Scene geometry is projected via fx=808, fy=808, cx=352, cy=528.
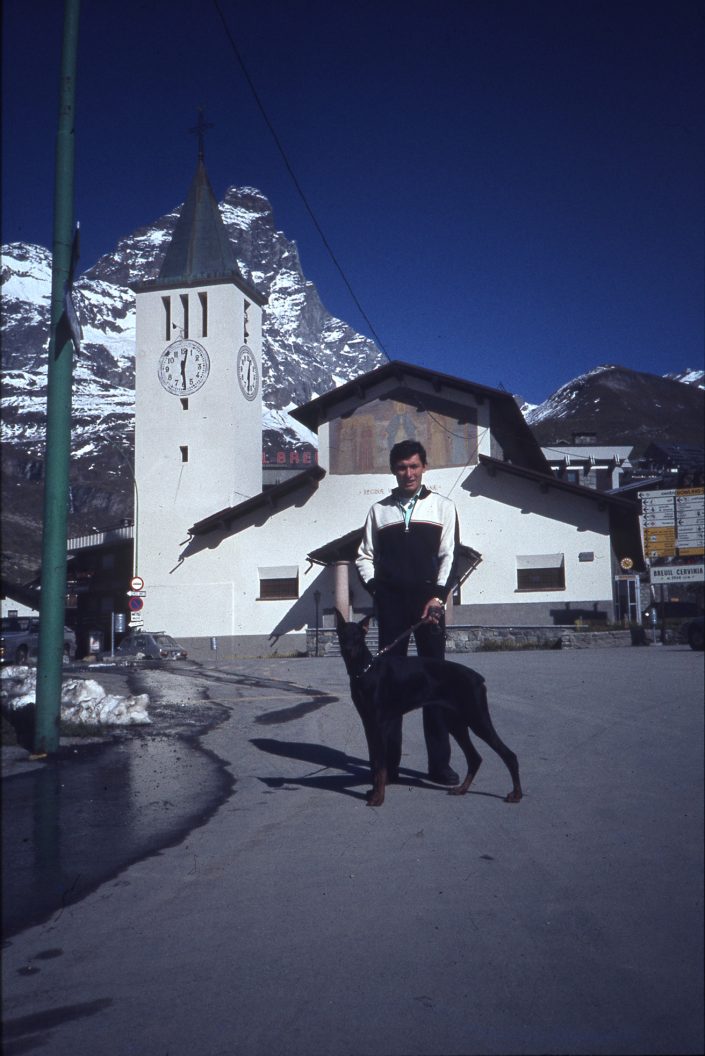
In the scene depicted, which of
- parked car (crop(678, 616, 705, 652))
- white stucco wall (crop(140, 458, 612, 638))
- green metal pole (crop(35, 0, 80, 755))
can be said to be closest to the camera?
green metal pole (crop(35, 0, 80, 755))

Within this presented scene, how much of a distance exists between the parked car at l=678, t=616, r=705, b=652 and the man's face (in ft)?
4.38

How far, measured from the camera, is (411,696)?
2613 mm

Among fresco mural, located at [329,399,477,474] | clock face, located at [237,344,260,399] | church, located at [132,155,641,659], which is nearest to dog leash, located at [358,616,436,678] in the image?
church, located at [132,155,641,659]

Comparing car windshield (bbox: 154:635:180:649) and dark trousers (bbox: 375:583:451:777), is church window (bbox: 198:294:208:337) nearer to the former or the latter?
car windshield (bbox: 154:635:180:649)

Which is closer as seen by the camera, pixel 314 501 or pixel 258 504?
pixel 314 501

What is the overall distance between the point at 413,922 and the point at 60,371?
129 centimetres

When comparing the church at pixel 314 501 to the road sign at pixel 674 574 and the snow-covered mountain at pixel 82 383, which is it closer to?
the road sign at pixel 674 574

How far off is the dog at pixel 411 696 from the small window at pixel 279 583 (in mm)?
18549

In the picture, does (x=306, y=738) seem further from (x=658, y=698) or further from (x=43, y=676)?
(x=43, y=676)

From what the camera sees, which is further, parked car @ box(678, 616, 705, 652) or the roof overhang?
the roof overhang

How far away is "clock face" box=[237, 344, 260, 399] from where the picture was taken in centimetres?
2206

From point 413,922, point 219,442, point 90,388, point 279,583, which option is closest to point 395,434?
point 279,583

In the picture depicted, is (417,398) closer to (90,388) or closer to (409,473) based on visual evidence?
(409,473)

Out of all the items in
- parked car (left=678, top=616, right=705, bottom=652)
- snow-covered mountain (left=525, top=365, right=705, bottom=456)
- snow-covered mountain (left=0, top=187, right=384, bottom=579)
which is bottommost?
parked car (left=678, top=616, right=705, bottom=652)
